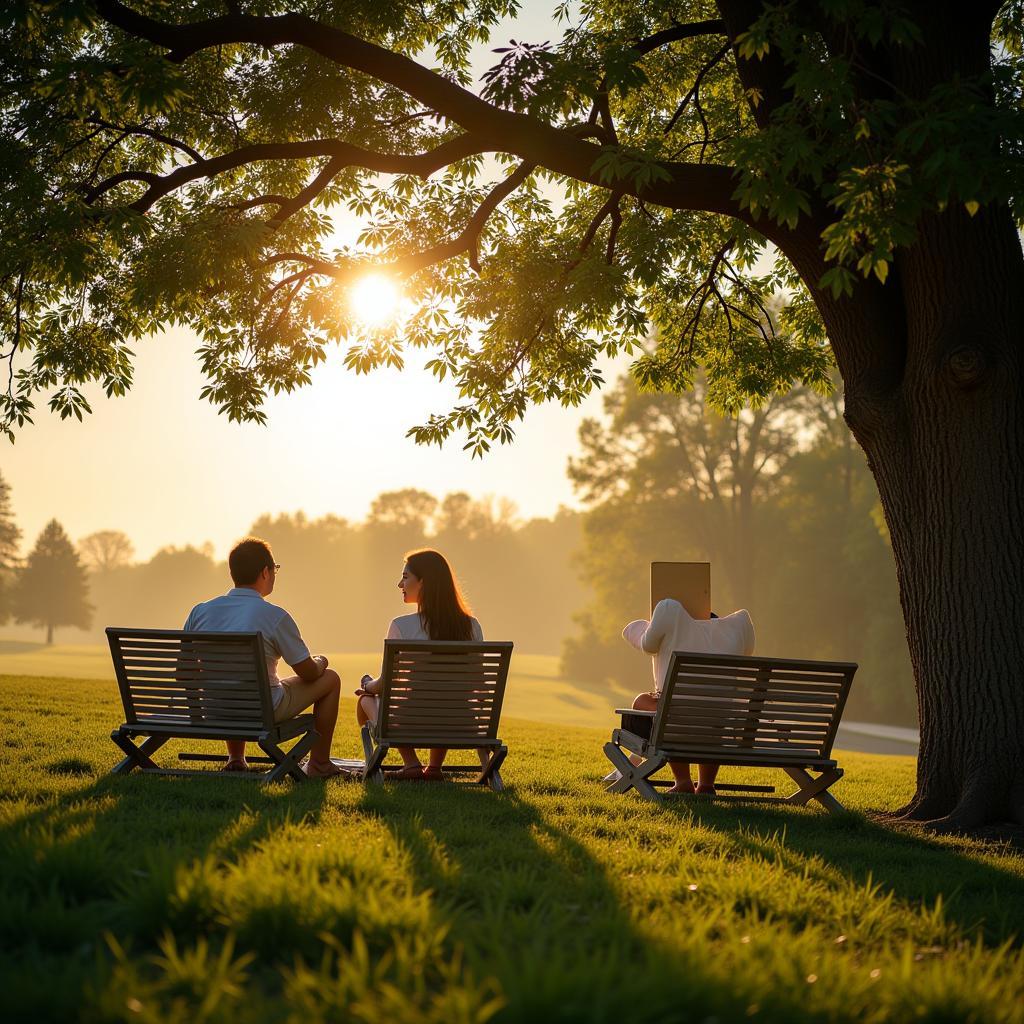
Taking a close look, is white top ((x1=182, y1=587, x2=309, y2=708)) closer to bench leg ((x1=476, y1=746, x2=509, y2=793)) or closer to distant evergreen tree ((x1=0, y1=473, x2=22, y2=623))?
bench leg ((x1=476, y1=746, x2=509, y2=793))

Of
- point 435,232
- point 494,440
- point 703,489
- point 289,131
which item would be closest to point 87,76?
point 289,131

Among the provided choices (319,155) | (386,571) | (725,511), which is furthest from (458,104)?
(386,571)

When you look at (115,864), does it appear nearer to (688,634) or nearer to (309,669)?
(309,669)

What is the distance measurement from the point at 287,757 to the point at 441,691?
1.11 meters

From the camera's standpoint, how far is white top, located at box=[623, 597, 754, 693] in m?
7.23

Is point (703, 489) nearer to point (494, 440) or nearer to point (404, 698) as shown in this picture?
point (494, 440)

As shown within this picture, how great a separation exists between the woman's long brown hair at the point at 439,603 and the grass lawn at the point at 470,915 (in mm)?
1622

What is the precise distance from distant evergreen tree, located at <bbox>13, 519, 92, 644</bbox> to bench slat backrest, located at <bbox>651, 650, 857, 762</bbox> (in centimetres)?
7312

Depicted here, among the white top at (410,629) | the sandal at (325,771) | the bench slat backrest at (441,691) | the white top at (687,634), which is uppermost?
the white top at (687,634)

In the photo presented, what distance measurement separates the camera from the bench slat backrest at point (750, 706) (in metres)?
6.49

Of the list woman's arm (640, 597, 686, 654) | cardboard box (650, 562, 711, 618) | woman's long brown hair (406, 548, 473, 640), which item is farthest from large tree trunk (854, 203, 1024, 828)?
woman's long brown hair (406, 548, 473, 640)

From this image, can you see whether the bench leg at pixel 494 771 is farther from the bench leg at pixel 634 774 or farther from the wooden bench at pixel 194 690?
the wooden bench at pixel 194 690

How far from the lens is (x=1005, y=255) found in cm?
711

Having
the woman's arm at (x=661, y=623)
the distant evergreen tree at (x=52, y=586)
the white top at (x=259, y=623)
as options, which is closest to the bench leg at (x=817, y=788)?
the woman's arm at (x=661, y=623)
